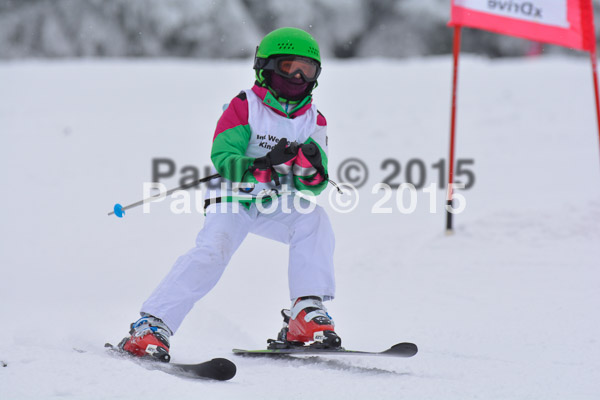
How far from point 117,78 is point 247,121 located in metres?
8.86

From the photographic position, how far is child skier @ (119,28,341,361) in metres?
3.32

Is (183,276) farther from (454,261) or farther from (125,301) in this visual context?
(454,261)

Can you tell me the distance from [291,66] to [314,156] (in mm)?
498

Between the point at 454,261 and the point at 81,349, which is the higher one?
the point at 454,261

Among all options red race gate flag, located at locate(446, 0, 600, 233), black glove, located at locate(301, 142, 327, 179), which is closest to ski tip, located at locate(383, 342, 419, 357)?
black glove, located at locate(301, 142, 327, 179)

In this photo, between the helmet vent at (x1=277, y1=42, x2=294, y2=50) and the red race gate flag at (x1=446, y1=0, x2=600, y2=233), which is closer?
the helmet vent at (x1=277, y1=42, x2=294, y2=50)

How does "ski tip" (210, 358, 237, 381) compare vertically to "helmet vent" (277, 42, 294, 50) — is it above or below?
below

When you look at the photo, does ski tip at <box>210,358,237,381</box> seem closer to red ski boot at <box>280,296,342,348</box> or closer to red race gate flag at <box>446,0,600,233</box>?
red ski boot at <box>280,296,342,348</box>

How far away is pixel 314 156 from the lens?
346 cm

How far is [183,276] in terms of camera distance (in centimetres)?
331

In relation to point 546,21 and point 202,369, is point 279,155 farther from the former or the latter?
point 546,21

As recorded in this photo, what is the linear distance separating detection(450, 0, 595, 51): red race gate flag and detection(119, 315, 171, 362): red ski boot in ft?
12.2

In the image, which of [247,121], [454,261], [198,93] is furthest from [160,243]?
[198,93]

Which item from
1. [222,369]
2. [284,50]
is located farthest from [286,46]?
[222,369]
